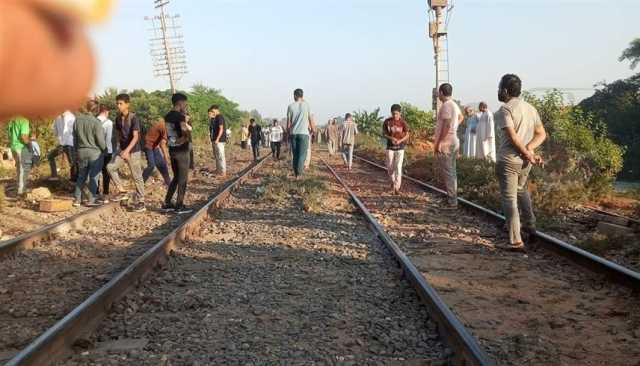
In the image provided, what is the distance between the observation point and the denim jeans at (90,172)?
9.68 m

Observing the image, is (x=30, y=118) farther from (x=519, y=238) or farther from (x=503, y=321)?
(x=519, y=238)

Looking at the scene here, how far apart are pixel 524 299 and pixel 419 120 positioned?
101 feet

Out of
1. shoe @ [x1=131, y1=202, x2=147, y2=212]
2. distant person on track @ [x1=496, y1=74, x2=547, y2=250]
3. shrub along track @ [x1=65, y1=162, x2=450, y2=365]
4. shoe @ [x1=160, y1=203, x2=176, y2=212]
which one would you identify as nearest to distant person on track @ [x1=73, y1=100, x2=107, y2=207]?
shoe @ [x1=131, y1=202, x2=147, y2=212]

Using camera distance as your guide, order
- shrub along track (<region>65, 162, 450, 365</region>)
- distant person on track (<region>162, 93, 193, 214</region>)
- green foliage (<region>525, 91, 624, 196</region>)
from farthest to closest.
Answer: green foliage (<region>525, 91, 624, 196</region>) → distant person on track (<region>162, 93, 193, 214</region>) → shrub along track (<region>65, 162, 450, 365</region>)

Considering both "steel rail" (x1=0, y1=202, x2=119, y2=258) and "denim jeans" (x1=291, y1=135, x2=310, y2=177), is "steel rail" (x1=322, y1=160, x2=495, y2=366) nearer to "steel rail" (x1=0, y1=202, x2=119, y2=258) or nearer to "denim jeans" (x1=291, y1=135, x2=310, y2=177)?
"steel rail" (x1=0, y1=202, x2=119, y2=258)

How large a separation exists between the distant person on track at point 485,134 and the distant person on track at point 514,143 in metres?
7.20

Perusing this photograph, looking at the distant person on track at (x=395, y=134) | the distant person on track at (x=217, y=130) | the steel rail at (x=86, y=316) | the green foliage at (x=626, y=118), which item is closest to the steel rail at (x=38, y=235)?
the steel rail at (x=86, y=316)

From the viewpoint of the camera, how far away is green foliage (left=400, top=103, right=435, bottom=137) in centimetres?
3322

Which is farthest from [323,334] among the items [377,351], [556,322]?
[556,322]

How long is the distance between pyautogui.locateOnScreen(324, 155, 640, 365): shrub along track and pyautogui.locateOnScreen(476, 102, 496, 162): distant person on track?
5.90 meters

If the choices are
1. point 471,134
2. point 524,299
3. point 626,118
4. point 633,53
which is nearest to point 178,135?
point 524,299

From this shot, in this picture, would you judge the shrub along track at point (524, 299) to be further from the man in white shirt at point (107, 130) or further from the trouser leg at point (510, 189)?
the man in white shirt at point (107, 130)

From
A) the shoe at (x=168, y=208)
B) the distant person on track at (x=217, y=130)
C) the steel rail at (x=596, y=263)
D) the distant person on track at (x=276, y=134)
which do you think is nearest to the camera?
the steel rail at (x=596, y=263)

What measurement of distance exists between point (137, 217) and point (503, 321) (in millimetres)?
6457
